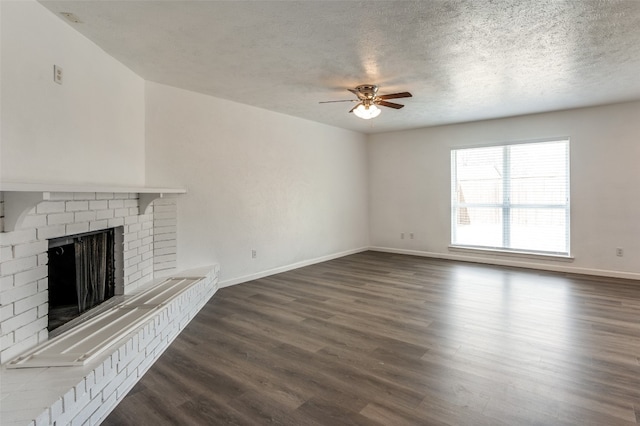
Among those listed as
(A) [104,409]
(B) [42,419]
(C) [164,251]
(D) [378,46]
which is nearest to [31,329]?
(A) [104,409]

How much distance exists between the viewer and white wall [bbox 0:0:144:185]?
209cm

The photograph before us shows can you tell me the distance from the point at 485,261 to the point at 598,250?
5.31ft

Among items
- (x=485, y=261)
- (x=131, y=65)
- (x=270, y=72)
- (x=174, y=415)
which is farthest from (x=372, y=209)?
(x=174, y=415)

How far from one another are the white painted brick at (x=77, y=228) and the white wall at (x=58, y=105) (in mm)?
337

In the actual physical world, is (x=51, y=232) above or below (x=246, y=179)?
below

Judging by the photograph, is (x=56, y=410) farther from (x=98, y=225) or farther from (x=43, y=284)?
(x=98, y=225)

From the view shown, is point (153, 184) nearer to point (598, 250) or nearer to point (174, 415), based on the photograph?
point (174, 415)

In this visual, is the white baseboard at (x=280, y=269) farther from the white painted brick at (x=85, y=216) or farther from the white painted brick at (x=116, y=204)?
the white painted brick at (x=85, y=216)

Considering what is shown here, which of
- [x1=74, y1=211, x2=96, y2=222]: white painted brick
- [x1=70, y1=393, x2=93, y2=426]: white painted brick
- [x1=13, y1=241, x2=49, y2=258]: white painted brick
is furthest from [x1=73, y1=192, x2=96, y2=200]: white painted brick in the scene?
[x1=70, y1=393, x2=93, y2=426]: white painted brick

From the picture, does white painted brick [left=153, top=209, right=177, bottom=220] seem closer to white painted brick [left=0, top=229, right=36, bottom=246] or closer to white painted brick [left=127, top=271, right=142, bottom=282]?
white painted brick [left=127, top=271, right=142, bottom=282]

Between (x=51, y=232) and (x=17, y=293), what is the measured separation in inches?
18.6

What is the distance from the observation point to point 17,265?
6.85 ft

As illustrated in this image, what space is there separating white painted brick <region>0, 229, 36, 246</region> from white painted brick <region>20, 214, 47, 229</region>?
3cm

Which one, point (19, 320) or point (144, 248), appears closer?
point (19, 320)
